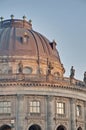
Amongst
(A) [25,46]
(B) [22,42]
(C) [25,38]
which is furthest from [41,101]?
(C) [25,38]

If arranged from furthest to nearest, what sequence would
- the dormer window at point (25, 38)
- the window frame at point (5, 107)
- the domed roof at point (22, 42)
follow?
the dormer window at point (25, 38) < the domed roof at point (22, 42) < the window frame at point (5, 107)

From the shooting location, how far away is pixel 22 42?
71062 mm

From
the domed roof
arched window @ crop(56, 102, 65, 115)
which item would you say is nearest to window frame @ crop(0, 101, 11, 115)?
arched window @ crop(56, 102, 65, 115)

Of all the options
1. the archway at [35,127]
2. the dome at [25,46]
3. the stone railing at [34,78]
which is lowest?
the archway at [35,127]

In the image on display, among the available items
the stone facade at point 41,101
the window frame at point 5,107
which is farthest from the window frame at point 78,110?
the window frame at point 5,107

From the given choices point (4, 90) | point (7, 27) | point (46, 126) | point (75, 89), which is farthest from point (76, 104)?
point (7, 27)

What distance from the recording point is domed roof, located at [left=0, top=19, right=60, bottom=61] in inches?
2746

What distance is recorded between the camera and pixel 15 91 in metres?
60.6

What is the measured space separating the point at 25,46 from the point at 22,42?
92 centimetres

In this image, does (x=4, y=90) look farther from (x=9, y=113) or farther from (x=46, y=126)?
(x=46, y=126)

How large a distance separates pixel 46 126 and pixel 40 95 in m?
4.21

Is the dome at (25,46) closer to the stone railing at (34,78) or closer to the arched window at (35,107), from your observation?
the stone railing at (34,78)

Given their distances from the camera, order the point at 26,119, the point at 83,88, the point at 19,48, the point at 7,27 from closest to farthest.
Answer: the point at 26,119
the point at 83,88
the point at 19,48
the point at 7,27

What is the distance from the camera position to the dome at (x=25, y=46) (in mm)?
69125
